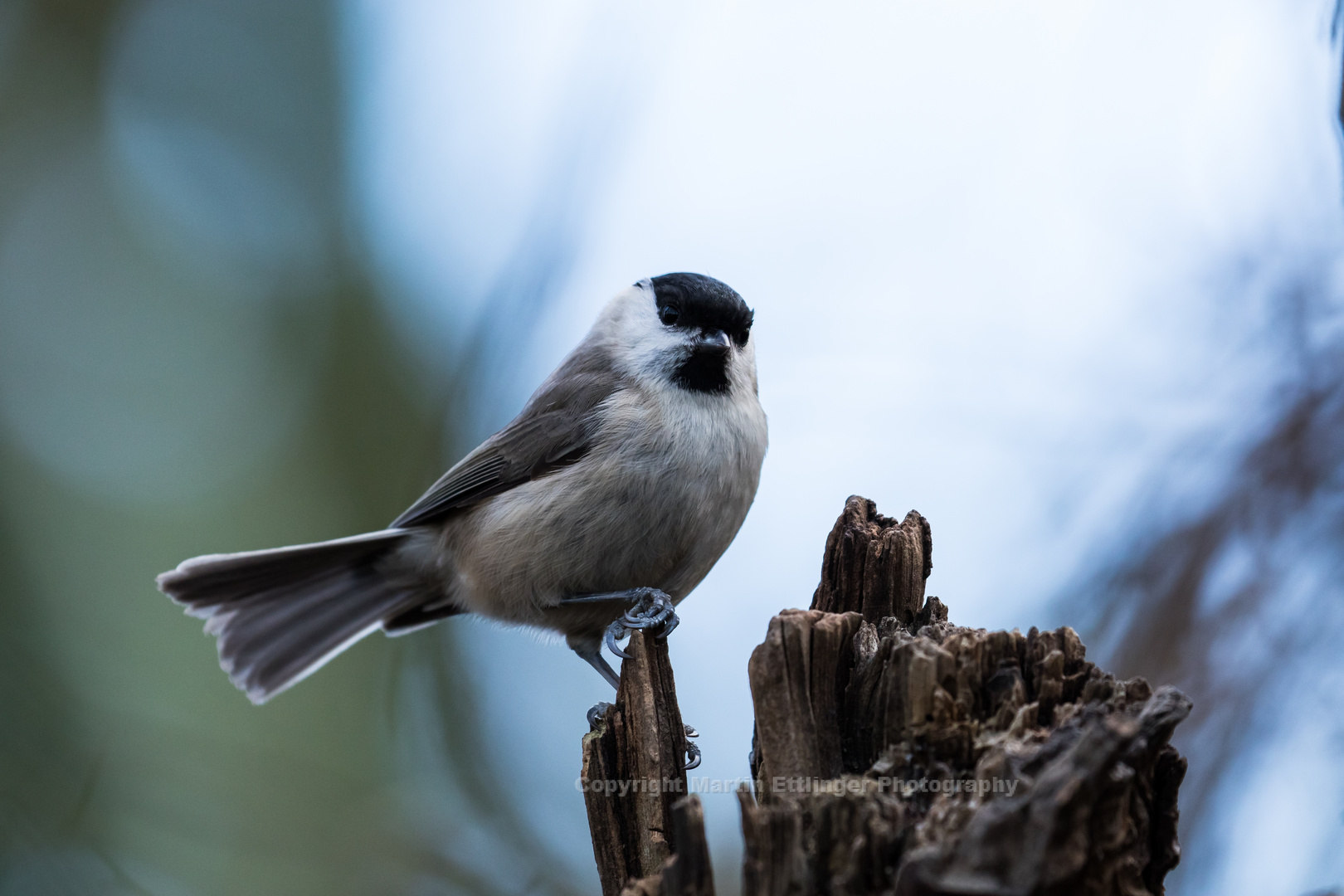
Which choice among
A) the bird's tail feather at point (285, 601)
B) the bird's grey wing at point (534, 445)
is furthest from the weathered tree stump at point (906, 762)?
the bird's tail feather at point (285, 601)

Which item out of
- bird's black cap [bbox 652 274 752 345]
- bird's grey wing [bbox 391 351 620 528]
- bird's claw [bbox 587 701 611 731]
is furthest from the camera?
bird's black cap [bbox 652 274 752 345]

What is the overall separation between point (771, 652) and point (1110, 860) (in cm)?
70

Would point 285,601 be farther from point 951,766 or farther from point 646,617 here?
point 951,766

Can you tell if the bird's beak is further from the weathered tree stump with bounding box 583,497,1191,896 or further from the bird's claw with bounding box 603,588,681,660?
the weathered tree stump with bounding box 583,497,1191,896

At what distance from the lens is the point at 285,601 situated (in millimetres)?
3383

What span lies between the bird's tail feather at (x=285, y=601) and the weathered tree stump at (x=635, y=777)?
1430 millimetres

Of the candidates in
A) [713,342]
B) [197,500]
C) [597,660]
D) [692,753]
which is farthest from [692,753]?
[197,500]

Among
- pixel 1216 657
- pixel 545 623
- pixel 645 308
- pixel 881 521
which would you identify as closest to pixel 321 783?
pixel 545 623

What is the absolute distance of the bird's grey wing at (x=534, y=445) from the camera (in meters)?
3.14

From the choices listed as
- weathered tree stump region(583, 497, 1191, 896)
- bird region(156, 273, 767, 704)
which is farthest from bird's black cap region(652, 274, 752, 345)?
weathered tree stump region(583, 497, 1191, 896)

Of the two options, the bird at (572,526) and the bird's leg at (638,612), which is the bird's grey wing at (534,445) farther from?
the bird's leg at (638,612)

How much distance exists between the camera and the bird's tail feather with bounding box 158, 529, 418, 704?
3238 mm

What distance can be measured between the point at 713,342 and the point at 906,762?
173cm

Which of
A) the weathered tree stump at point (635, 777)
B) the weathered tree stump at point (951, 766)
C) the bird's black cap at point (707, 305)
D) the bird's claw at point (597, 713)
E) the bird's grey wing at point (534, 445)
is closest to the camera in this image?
the weathered tree stump at point (951, 766)
